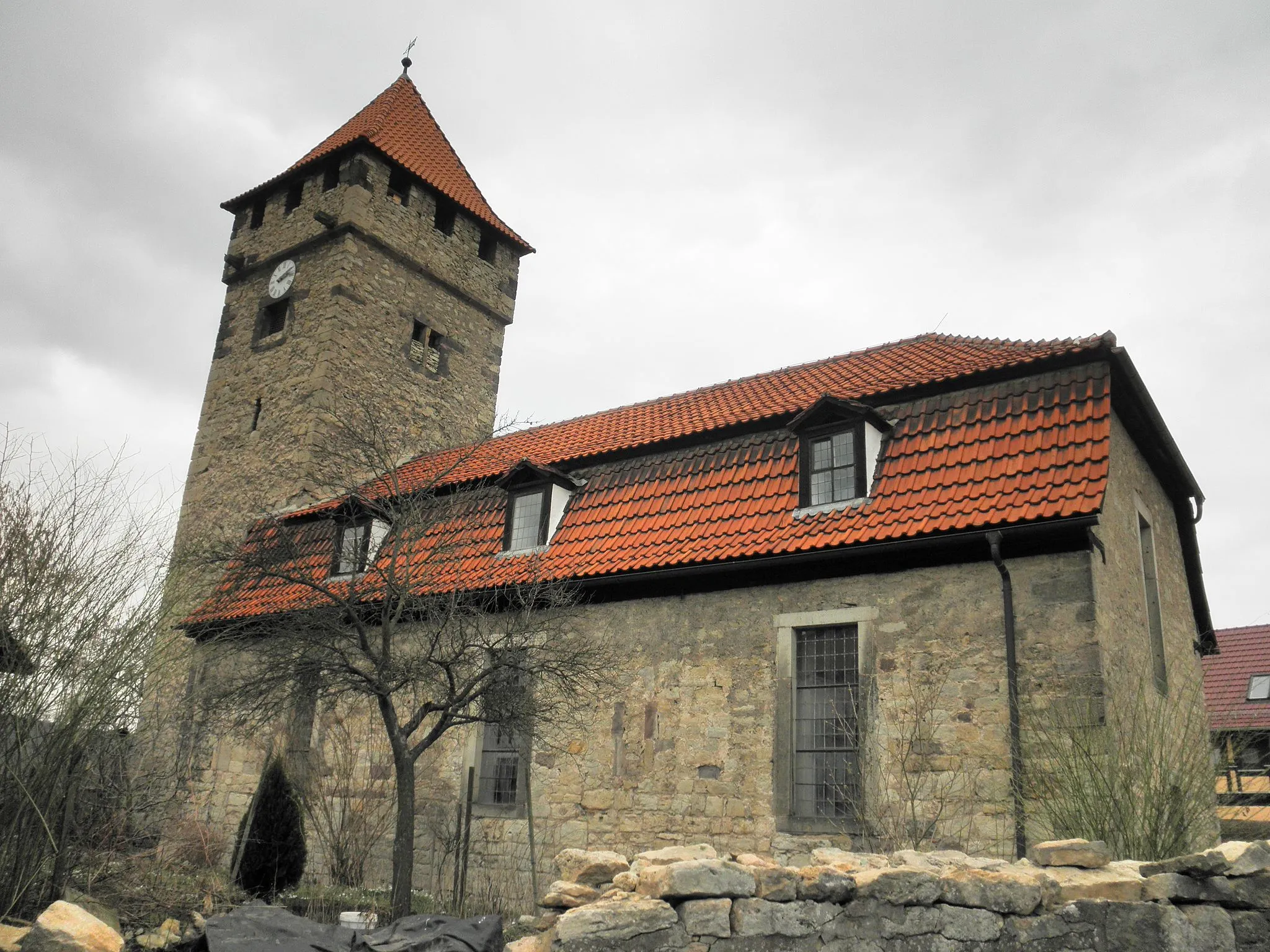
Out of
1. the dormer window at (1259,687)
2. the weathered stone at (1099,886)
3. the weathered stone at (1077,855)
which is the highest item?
the dormer window at (1259,687)

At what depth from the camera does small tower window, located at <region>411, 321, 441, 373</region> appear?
22.1 meters

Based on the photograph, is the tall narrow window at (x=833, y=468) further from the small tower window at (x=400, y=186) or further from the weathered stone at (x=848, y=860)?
the small tower window at (x=400, y=186)

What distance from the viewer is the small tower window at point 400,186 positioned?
22.5 m

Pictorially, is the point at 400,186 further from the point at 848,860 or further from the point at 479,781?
the point at 848,860

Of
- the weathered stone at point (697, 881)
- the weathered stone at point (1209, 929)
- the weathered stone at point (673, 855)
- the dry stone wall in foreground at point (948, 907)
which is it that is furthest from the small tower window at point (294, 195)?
the weathered stone at point (1209, 929)

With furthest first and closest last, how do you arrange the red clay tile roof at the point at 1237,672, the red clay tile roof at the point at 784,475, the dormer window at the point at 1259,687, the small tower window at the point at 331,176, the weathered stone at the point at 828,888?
the dormer window at the point at 1259,687
the red clay tile roof at the point at 1237,672
the small tower window at the point at 331,176
the red clay tile roof at the point at 784,475
the weathered stone at the point at 828,888

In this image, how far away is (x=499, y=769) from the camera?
12.8 m

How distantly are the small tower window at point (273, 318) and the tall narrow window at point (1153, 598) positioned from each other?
17.5 meters

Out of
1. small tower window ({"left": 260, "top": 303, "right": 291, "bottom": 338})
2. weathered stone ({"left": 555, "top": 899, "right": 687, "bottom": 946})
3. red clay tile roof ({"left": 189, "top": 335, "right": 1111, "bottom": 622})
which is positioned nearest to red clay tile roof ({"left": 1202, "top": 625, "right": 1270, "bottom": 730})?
red clay tile roof ({"left": 189, "top": 335, "right": 1111, "bottom": 622})

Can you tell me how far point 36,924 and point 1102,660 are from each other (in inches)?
349

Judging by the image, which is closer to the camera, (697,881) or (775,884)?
(697,881)

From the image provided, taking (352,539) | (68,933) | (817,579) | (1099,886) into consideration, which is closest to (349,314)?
(352,539)

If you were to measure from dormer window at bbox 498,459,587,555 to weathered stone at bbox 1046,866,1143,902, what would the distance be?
8383 millimetres

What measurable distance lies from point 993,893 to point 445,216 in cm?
2088
